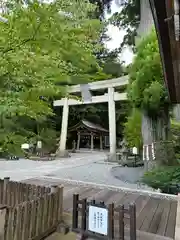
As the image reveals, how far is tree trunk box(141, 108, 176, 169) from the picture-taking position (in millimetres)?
6391

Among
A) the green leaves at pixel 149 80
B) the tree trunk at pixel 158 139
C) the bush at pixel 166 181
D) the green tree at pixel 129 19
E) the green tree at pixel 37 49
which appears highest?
the green tree at pixel 129 19

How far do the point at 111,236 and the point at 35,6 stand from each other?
8.64ft

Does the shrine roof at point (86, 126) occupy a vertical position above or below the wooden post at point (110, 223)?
above

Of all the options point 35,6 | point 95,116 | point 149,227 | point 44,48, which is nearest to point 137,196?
point 149,227

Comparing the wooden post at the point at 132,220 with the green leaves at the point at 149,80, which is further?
the green leaves at the point at 149,80

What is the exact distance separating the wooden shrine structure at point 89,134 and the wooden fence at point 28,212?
15559 millimetres

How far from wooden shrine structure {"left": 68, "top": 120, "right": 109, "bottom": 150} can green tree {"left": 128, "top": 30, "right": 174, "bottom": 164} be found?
11718 millimetres

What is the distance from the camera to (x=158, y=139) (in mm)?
6812

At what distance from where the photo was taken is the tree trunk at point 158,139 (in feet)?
21.0

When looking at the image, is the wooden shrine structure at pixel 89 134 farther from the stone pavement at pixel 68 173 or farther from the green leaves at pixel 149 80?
the green leaves at pixel 149 80

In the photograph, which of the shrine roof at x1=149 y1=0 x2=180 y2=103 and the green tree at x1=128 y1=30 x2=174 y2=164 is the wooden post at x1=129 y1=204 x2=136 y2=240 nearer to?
the shrine roof at x1=149 y1=0 x2=180 y2=103

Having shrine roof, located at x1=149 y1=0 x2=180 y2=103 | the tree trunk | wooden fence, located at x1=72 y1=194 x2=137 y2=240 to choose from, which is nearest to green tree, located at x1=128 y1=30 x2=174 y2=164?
the tree trunk

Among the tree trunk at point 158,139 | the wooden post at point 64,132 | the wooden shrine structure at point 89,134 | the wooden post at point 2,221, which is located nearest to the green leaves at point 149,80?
the tree trunk at point 158,139

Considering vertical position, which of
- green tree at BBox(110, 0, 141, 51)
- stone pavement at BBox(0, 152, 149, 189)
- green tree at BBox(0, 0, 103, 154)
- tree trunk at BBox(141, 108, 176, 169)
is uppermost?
green tree at BBox(110, 0, 141, 51)
